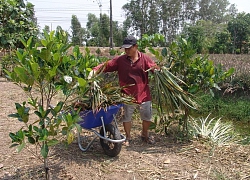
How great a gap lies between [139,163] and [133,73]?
3.60ft

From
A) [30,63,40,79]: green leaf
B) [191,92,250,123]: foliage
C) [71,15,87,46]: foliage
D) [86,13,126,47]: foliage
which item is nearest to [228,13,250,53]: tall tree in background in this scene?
[191,92,250,123]: foliage

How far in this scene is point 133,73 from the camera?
327 centimetres

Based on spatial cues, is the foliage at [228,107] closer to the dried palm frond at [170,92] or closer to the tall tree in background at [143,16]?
the dried palm frond at [170,92]

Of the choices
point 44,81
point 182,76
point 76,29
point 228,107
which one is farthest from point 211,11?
point 44,81

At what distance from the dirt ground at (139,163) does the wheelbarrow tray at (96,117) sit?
1.42ft

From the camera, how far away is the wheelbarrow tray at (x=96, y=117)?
107 inches

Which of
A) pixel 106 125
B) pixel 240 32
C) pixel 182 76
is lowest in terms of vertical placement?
pixel 106 125

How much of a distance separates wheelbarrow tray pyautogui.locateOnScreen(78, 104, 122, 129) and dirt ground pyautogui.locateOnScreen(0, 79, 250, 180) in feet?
1.42

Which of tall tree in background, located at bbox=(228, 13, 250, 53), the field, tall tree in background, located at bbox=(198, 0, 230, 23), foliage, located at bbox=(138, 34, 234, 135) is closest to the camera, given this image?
the field

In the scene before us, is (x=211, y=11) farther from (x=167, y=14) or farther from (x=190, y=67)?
(x=190, y=67)

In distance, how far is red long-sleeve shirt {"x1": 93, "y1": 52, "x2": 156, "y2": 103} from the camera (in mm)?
3268

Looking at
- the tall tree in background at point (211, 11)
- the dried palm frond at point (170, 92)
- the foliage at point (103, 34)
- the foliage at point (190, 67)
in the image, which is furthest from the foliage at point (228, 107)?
the tall tree in background at point (211, 11)

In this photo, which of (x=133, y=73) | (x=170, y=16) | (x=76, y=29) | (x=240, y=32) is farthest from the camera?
(x=76, y=29)

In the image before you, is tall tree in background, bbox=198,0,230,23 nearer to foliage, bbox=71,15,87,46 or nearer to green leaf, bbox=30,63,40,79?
foliage, bbox=71,15,87,46
